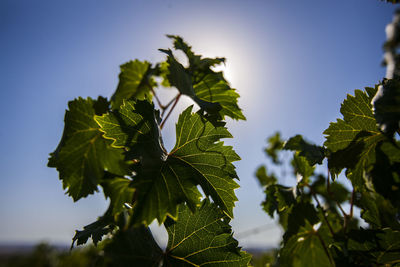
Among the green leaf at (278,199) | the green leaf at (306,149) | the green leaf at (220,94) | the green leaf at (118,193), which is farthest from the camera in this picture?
the green leaf at (278,199)

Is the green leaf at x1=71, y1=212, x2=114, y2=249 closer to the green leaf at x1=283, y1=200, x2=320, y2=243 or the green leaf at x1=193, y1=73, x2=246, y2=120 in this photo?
the green leaf at x1=193, y1=73, x2=246, y2=120

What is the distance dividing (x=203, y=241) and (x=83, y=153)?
970mm

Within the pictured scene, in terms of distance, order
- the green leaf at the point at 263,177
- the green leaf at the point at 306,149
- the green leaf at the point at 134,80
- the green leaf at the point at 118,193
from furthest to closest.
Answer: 1. the green leaf at the point at 263,177
2. the green leaf at the point at 134,80
3. the green leaf at the point at 306,149
4. the green leaf at the point at 118,193

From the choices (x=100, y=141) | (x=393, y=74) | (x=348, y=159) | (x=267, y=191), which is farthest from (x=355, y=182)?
(x=100, y=141)

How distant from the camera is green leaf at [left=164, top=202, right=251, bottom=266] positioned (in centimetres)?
102

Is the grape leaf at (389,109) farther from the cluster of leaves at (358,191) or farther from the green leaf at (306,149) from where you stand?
the green leaf at (306,149)

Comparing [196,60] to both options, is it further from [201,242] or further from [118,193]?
[201,242]

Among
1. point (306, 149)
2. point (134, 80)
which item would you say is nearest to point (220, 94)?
point (306, 149)

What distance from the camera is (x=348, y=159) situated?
1.16 metres

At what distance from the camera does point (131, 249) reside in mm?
796

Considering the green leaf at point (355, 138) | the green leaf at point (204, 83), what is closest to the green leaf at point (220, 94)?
the green leaf at point (204, 83)

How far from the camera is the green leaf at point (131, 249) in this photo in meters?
0.74

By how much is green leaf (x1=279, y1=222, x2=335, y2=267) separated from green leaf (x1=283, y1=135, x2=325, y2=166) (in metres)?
0.50

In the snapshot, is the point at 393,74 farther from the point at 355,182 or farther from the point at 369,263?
the point at 369,263
